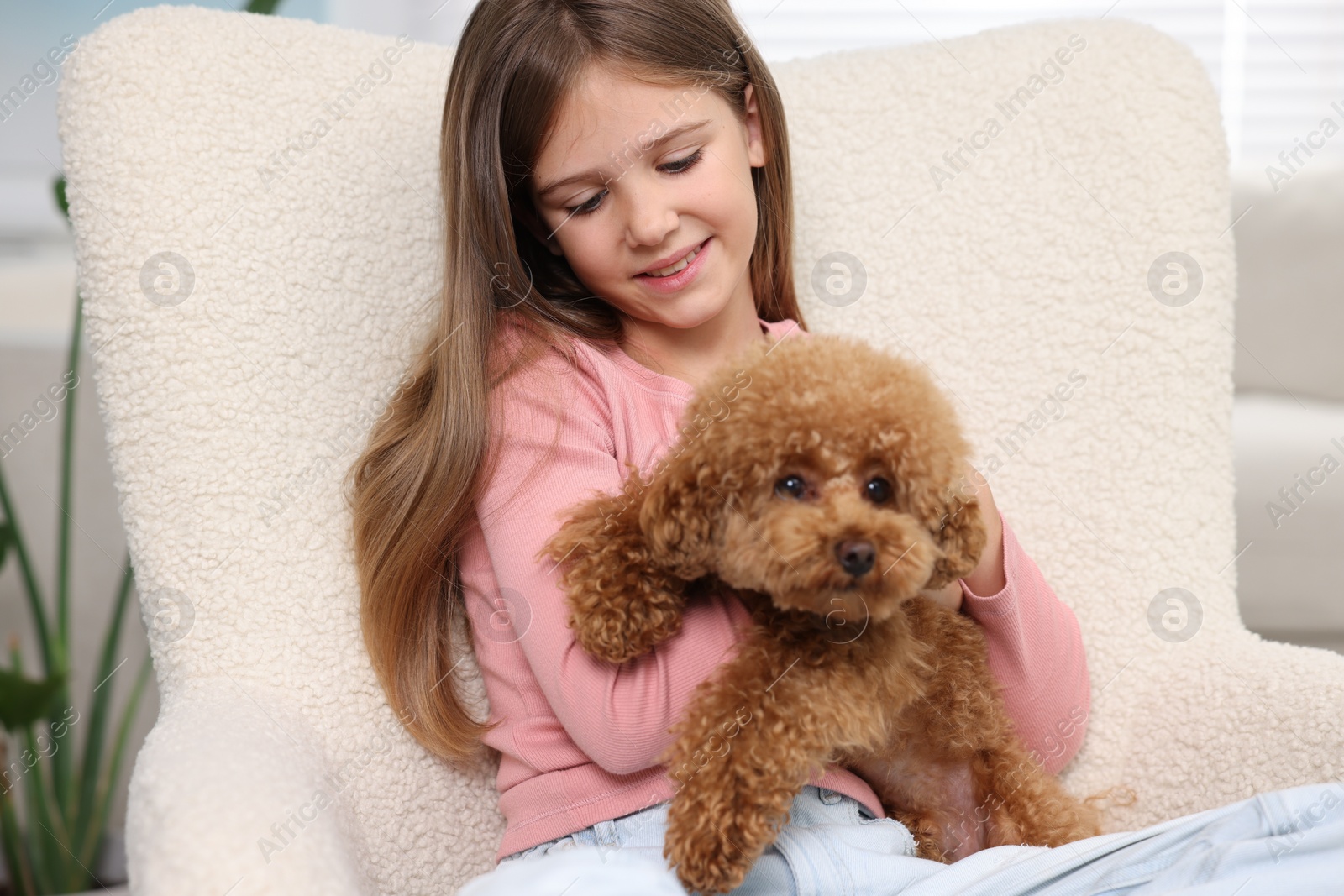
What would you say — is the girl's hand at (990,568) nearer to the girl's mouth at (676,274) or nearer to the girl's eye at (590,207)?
the girl's mouth at (676,274)

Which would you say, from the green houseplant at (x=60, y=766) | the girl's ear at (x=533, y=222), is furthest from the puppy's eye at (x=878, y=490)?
the green houseplant at (x=60, y=766)

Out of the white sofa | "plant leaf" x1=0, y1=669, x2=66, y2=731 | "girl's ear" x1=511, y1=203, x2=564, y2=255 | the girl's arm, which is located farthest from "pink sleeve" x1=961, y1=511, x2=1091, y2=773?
"plant leaf" x1=0, y1=669, x2=66, y2=731

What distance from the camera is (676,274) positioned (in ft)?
3.59

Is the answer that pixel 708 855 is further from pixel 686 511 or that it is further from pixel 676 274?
pixel 676 274

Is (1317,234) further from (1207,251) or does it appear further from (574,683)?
(574,683)

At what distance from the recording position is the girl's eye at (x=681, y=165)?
1.06 meters

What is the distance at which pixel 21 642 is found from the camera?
2.06m

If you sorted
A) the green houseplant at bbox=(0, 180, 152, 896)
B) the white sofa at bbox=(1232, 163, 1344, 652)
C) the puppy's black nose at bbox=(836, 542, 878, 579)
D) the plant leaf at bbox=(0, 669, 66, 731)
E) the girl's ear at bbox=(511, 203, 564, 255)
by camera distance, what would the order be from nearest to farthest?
the puppy's black nose at bbox=(836, 542, 878, 579) < the girl's ear at bbox=(511, 203, 564, 255) < the plant leaf at bbox=(0, 669, 66, 731) < the green houseplant at bbox=(0, 180, 152, 896) < the white sofa at bbox=(1232, 163, 1344, 652)

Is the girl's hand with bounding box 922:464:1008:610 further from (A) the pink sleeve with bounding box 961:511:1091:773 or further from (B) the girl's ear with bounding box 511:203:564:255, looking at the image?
(B) the girl's ear with bounding box 511:203:564:255

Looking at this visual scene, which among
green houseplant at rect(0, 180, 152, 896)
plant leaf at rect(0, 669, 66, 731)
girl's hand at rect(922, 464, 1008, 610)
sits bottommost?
green houseplant at rect(0, 180, 152, 896)

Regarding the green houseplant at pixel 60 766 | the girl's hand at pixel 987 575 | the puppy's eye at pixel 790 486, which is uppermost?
the puppy's eye at pixel 790 486

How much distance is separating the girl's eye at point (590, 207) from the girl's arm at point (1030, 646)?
462 mm

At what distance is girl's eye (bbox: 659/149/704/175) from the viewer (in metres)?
1.06

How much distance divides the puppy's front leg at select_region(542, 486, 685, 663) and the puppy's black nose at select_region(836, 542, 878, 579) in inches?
6.8
